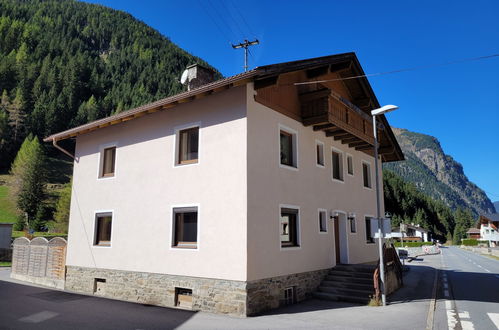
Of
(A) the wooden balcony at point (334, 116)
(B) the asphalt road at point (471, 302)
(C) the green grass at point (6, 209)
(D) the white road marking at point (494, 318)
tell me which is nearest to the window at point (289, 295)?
(B) the asphalt road at point (471, 302)

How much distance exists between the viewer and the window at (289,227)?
12266 millimetres

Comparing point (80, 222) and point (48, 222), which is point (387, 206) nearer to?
point (48, 222)

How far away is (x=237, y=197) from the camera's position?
10.7m

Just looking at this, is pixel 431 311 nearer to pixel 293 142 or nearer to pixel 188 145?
pixel 293 142

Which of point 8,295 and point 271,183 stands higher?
point 271,183

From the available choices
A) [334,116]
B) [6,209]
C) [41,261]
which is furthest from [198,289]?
[6,209]

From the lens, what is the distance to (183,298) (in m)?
11.5

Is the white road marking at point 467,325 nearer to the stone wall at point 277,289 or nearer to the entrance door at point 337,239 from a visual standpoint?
the stone wall at point 277,289

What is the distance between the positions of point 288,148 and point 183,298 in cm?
639

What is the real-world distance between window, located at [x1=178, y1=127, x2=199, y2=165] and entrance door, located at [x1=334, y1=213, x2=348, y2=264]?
7.58m

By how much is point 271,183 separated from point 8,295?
35.5 feet

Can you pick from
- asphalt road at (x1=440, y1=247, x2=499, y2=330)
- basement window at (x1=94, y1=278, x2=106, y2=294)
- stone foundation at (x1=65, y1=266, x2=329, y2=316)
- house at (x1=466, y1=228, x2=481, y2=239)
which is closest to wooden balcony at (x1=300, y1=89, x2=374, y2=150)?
stone foundation at (x1=65, y1=266, x2=329, y2=316)

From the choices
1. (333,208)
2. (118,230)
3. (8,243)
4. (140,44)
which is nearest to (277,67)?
(333,208)

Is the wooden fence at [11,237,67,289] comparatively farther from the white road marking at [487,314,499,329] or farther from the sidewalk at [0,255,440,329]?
the white road marking at [487,314,499,329]
